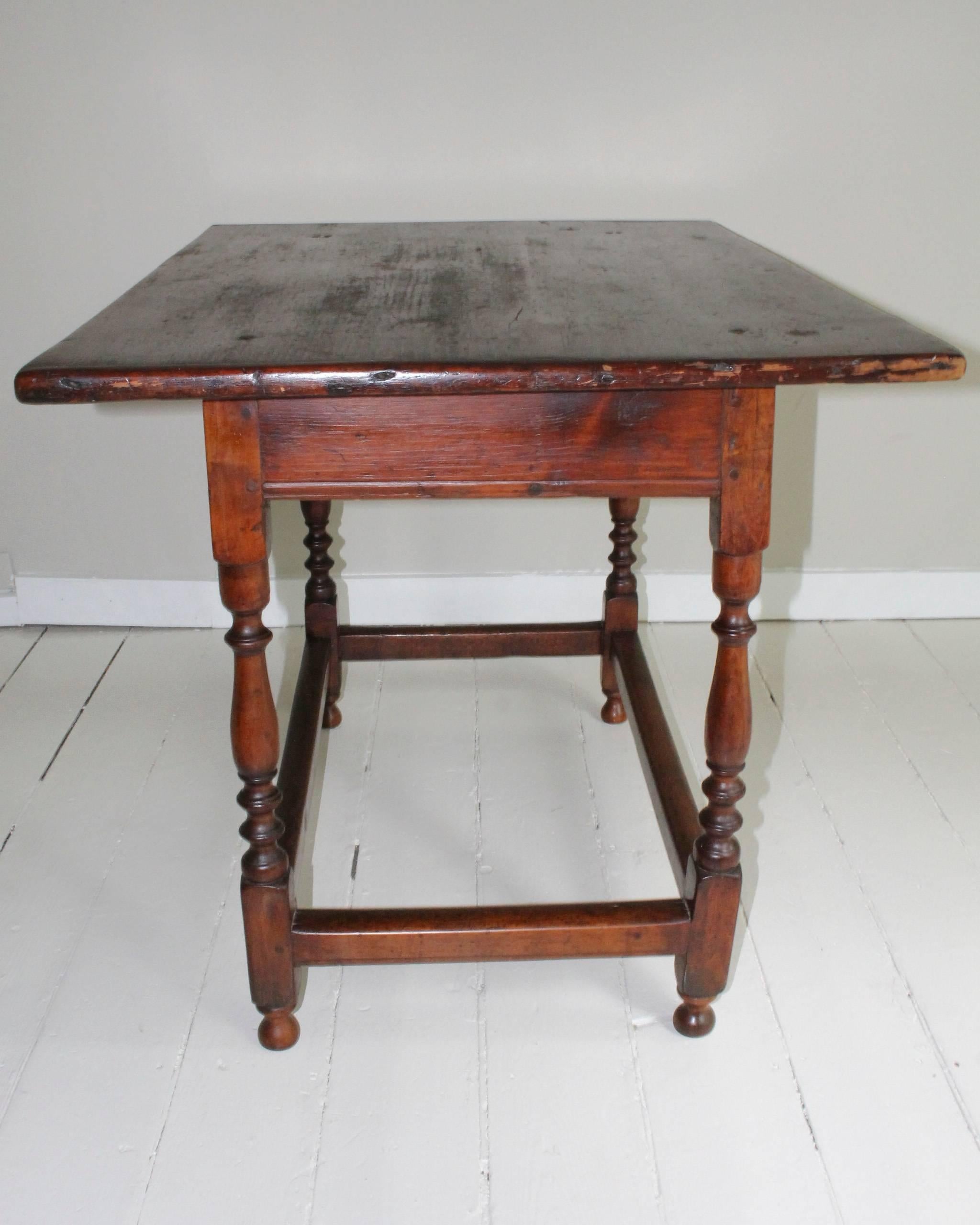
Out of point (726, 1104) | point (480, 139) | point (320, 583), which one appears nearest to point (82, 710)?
point (320, 583)

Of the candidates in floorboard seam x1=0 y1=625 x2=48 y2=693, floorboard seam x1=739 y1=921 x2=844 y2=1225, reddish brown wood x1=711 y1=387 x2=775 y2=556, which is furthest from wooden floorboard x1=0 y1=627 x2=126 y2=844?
reddish brown wood x1=711 y1=387 x2=775 y2=556

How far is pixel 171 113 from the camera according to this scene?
90.6 inches

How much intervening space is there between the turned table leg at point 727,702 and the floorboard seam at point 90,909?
806 millimetres

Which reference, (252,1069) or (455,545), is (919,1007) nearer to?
(252,1069)

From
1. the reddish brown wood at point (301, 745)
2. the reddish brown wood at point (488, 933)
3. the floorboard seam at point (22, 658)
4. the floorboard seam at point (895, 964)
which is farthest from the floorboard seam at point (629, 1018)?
the floorboard seam at point (22, 658)

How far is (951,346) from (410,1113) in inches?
40.4

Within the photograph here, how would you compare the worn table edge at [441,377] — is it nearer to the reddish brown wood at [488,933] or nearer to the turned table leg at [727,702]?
the turned table leg at [727,702]

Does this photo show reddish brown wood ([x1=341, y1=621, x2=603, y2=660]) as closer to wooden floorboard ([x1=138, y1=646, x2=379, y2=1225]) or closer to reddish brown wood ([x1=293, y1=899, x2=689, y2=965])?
wooden floorboard ([x1=138, y1=646, x2=379, y2=1225])

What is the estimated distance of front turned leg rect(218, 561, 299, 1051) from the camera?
1344 mm

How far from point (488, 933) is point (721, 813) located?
31 cm

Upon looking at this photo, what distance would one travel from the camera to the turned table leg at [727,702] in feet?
4.18

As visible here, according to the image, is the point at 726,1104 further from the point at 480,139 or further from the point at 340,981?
the point at 480,139

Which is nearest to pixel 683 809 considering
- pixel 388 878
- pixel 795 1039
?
pixel 795 1039

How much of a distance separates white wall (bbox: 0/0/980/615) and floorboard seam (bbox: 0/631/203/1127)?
56 centimetres
